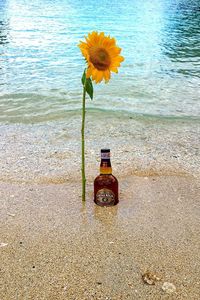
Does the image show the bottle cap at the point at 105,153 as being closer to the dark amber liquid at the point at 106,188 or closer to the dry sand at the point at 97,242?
the dark amber liquid at the point at 106,188

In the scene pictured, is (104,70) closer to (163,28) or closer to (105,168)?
(105,168)

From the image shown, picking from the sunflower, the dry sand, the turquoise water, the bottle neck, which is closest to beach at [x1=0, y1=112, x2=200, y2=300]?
the dry sand

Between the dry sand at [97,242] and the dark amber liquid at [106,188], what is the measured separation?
7cm

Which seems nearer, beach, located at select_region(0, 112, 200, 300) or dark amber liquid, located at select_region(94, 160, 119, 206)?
beach, located at select_region(0, 112, 200, 300)

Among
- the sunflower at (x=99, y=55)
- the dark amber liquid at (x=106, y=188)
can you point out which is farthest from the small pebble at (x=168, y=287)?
the sunflower at (x=99, y=55)

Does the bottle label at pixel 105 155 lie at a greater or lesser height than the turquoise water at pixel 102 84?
greater

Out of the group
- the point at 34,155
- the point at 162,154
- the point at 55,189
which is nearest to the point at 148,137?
the point at 162,154

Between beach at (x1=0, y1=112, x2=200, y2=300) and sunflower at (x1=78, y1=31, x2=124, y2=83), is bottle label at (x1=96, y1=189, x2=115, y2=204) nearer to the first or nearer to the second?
beach at (x1=0, y1=112, x2=200, y2=300)

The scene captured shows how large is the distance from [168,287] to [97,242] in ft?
2.09

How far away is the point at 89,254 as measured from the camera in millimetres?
2736

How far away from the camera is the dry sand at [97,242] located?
244cm

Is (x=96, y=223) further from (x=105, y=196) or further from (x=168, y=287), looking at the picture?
(x=168, y=287)

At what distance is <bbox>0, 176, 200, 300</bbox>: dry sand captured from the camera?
96.0 inches

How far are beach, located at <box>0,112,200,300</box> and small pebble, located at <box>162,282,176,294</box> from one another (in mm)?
19
